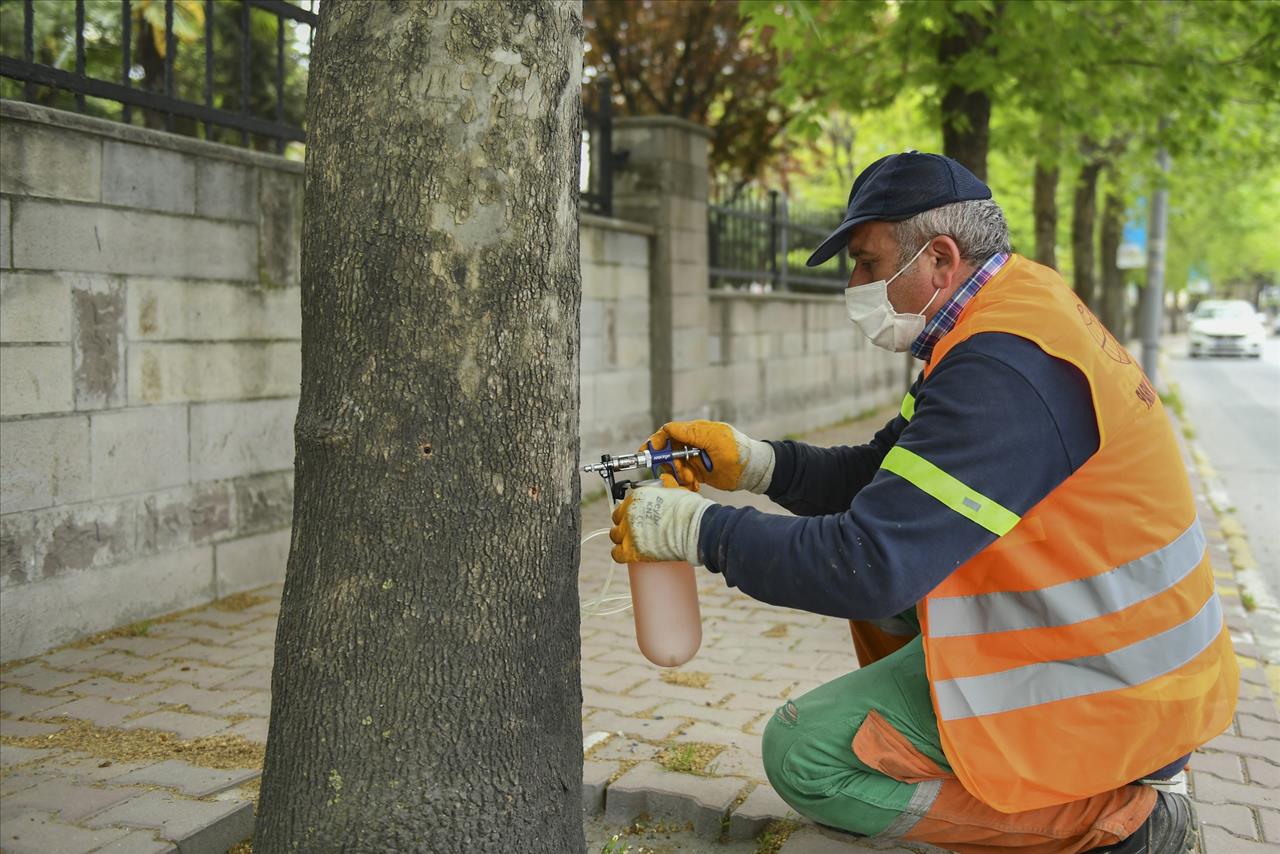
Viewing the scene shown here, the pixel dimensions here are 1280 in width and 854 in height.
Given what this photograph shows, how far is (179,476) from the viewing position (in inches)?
210

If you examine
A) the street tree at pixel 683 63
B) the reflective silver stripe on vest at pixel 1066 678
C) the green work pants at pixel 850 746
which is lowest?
the green work pants at pixel 850 746

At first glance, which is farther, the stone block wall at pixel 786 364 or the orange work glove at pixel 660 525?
the stone block wall at pixel 786 364

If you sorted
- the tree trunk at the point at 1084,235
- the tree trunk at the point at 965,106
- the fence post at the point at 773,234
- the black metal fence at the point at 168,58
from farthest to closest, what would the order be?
the tree trunk at the point at 1084,235 < the fence post at the point at 773,234 < the tree trunk at the point at 965,106 < the black metal fence at the point at 168,58

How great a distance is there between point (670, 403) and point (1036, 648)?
6973 millimetres

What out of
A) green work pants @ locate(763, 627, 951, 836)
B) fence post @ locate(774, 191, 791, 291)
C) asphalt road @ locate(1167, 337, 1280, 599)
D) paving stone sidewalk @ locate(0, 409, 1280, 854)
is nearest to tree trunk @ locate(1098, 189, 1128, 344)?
asphalt road @ locate(1167, 337, 1280, 599)

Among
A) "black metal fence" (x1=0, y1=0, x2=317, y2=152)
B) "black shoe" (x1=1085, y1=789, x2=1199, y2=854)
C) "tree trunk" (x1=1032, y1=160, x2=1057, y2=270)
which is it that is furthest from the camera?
"tree trunk" (x1=1032, y1=160, x2=1057, y2=270)

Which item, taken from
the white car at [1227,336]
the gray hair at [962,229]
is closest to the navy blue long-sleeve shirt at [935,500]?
the gray hair at [962,229]

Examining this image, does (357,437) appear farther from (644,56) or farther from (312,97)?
(644,56)

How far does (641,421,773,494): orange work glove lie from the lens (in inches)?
115

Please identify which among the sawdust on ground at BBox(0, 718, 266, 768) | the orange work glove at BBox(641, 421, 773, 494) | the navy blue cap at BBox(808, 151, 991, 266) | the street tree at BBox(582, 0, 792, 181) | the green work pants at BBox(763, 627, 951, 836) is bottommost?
the sawdust on ground at BBox(0, 718, 266, 768)

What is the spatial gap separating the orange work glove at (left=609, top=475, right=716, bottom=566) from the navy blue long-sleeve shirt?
0.13 ft

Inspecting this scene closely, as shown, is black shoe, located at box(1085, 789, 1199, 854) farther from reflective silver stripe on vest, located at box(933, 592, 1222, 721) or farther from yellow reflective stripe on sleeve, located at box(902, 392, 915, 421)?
yellow reflective stripe on sleeve, located at box(902, 392, 915, 421)

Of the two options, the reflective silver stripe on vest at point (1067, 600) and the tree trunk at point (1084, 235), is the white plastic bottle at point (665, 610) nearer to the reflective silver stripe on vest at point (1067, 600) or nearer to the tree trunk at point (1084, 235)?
the reflective silver stripe on vest at point (1067, 600)

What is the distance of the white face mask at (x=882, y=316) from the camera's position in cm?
280
